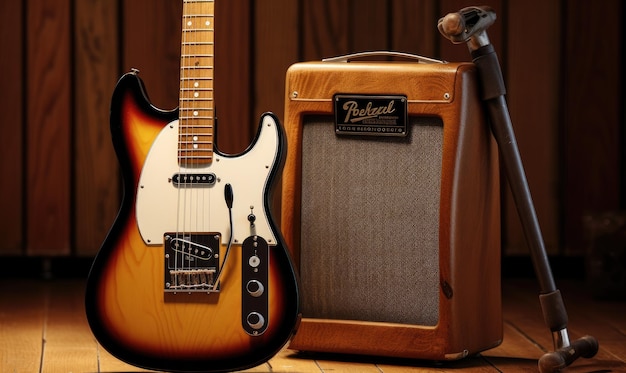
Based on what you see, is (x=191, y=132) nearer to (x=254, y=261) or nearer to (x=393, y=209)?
(x=254, y=261)

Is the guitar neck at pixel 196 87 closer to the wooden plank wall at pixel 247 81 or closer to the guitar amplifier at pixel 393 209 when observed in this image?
the guitar amplifier at pixel 393 209

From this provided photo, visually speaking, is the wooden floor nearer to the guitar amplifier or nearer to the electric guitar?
the guitar amplifier

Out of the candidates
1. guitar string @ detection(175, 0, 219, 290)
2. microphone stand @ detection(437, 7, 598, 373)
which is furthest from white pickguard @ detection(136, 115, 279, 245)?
microphone stand @ detection(437, 7, 598, 373)

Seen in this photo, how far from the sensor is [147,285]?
6.22ft

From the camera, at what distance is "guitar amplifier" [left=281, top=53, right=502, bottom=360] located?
199 centimetres

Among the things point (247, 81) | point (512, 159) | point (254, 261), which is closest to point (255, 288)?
point (254, 261)

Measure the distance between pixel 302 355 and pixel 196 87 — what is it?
1.90 ft

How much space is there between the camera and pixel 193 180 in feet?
6.26

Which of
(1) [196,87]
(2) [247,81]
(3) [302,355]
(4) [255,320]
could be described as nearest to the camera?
(4) [255,320]

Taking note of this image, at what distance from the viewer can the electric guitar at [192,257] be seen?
6.12 ft

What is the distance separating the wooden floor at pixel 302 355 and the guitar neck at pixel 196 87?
1.40 ft

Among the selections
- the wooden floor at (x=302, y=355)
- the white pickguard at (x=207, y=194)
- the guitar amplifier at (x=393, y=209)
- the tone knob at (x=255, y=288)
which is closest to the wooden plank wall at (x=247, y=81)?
the wooden floor at (x=302, y=355)

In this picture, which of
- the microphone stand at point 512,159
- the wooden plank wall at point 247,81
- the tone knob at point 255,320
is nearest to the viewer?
the tone knob at point 255,320

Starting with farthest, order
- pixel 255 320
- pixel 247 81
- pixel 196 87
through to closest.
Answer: pixel 247 81 → pixel 196 87 → pixel 255 320
